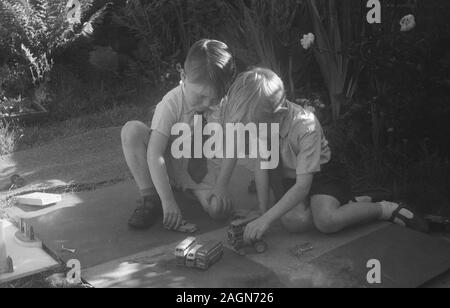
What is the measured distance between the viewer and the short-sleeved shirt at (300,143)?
2.82 m

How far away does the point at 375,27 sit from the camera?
149 inches

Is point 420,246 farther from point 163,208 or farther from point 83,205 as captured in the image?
point 83,205

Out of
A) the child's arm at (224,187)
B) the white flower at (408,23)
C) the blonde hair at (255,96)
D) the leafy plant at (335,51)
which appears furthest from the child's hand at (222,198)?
the white flower at (408,23)

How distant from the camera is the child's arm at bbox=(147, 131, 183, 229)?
117 inches

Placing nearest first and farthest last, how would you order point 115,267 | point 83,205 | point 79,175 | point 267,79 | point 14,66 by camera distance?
point 115,267
point 267,79
point 83,205
point 79,175
point 14,66

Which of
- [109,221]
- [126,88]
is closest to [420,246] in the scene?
[109,221]

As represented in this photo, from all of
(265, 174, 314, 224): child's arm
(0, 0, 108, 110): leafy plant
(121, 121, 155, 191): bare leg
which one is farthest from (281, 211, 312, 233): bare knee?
(0, 0, 108, 110): leafy plant

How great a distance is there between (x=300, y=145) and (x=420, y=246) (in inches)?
28.3

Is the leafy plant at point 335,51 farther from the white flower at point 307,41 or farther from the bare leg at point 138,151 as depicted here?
the bare leg at point 138,151

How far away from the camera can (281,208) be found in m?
2.75

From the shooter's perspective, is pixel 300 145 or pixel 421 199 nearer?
pixel 300 145

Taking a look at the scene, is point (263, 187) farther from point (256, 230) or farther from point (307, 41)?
point (307, 41)

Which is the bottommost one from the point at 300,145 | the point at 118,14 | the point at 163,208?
the point at 163,208

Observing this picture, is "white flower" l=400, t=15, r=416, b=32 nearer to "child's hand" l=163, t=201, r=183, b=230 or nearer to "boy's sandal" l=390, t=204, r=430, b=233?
"boy's sandal" l=390, t=204, r=430, b=233
